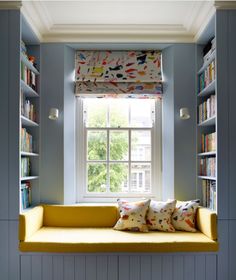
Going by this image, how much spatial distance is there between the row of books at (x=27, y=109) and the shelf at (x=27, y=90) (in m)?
0.06

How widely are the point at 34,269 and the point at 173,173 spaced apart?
185cm


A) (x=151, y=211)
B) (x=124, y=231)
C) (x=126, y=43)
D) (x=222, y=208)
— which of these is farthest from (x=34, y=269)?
(x=126, y=43)

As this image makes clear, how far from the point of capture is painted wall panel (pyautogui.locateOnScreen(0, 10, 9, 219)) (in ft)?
10.2

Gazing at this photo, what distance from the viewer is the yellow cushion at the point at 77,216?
144 inches

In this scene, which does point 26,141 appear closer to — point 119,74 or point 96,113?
point 96,113

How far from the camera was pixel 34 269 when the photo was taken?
121 inches

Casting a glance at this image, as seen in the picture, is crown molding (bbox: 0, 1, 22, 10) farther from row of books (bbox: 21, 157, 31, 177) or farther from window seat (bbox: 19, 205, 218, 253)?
window seat (bbox: 19, 205, 218, 253)

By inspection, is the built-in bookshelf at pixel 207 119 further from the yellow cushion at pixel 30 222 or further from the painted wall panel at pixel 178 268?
the yellow cushion at pixel 30 222

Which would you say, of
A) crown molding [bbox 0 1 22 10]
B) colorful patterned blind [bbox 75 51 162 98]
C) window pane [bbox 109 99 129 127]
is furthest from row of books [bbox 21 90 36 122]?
window pane [bbox 109 99 129 127]

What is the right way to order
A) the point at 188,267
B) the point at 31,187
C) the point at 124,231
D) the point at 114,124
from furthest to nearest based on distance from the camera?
the point at 114,124, the point at 31,187, the point at 124,231, the point at 188,267

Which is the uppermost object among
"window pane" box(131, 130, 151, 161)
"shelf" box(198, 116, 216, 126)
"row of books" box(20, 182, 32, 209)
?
"shelf" box(198, 116, 216, 126)

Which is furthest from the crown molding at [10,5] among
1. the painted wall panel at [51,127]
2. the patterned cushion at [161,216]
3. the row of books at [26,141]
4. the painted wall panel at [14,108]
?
the patterned cushion at [161,216]

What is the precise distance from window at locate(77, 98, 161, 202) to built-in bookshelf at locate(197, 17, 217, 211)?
0.56 metres

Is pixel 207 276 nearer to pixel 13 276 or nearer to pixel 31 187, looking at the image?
pixel 13 276
